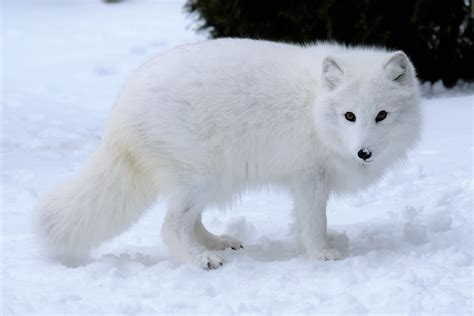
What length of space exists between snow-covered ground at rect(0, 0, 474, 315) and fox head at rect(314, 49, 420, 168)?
1.87ft

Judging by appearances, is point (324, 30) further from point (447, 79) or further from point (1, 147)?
point (1, 147)

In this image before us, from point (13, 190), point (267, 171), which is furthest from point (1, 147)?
point (267, 171)

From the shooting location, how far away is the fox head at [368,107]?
394 centimetres

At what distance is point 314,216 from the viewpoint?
14.1ft

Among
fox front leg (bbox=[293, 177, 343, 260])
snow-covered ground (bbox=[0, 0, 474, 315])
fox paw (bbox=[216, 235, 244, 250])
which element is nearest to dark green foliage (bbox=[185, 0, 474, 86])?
snow-covered ground (bbox=[0, 0, 474, 315])

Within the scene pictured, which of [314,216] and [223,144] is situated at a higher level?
[223,144]

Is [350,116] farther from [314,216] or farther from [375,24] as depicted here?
[375,24]

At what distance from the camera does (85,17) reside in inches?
590

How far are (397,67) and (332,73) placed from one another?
339 mm

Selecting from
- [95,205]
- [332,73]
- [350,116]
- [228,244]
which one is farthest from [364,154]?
[95,205]

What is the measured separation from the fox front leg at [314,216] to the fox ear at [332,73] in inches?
20.5

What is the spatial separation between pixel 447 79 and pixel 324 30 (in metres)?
1.52

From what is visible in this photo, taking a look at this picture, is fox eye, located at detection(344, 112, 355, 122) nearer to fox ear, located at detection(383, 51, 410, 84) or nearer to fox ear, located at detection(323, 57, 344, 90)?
fox ear, located at detection(323, 57, 344, 90)

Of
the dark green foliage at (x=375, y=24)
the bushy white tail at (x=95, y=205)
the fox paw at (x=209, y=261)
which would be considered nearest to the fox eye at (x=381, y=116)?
the fox paw at (x=209, y=261)
